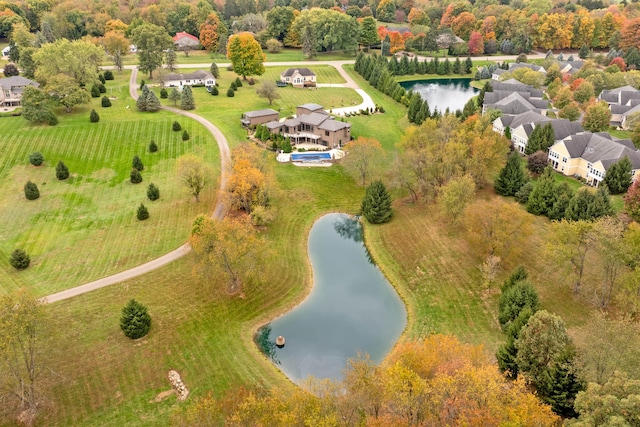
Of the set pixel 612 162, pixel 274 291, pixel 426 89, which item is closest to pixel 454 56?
pixel 426 89

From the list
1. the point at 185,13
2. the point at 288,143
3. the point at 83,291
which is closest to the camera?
the point at 83,291

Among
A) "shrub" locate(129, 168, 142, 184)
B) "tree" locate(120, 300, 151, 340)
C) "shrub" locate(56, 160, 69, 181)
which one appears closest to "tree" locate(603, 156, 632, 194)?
"tree" locate(120, 300, 151, 340)

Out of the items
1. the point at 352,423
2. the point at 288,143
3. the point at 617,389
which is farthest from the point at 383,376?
A: the point at 288,143

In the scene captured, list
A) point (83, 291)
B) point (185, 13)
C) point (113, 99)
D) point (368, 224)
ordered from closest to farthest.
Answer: point (83, 291)
point (368, 224)
point (113, 99)
point (185, 13)

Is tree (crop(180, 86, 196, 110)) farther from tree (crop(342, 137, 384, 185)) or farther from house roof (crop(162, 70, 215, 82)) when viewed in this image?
tree (crop(342, 137, 384, 185))

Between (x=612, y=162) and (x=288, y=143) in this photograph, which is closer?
(x=612, y=162)

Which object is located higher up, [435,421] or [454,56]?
[435,421]

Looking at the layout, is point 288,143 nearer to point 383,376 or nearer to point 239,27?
point 383,376
